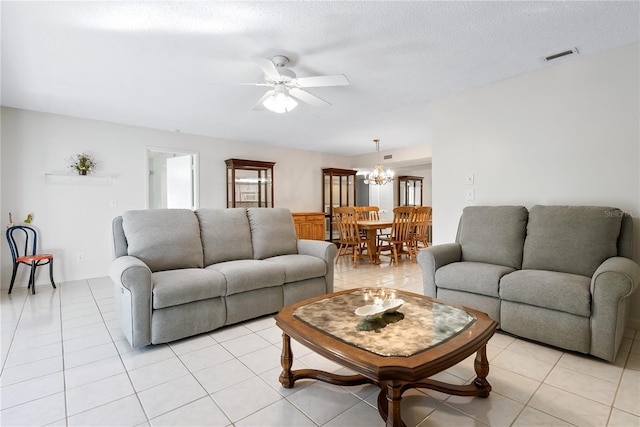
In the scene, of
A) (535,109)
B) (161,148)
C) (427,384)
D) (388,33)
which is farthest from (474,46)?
(161,148)

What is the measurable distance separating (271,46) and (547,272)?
2.73 meters

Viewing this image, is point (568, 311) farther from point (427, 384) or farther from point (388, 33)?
point (388, 33)

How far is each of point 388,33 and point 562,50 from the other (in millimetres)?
1514

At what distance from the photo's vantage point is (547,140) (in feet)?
9.23

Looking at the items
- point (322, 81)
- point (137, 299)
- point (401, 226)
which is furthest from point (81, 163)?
point (401, 226)

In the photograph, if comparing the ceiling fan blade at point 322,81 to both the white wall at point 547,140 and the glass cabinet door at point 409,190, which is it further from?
the glass cabinet door at point 409,190

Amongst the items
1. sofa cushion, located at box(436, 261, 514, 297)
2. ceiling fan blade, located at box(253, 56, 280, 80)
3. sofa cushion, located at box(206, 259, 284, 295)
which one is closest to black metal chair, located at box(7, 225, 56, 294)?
sofa cushion, located at box(206, 259, 284, 295)

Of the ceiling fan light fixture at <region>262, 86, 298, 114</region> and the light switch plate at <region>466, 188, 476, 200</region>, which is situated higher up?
the ceiling fan light fixture at <region>262, 86, 298, 114</region>

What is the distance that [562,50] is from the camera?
2.47 m

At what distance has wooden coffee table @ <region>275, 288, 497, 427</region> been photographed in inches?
44.7

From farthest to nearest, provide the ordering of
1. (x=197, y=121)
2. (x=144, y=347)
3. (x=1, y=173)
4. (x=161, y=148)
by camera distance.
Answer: (x=161, y=148), (x=197, y=121), (x=1, y=173), (x=144, y=347)

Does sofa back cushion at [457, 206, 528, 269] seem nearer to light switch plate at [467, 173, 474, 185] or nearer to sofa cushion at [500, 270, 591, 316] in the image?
sofa cushion at [500, 270, 591, 316]

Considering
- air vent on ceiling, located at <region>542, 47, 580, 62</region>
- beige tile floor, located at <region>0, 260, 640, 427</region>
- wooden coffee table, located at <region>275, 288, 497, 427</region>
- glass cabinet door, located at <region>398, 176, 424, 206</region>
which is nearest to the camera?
wooden coffee table, located at <region>275, 288, 497, 427</region>

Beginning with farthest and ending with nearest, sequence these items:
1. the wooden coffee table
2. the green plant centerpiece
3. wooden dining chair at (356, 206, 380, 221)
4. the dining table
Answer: wooden dining chair at (356, 206, 380, 221) → the dining table → the green plant centerpiece → the wooden coffee table
